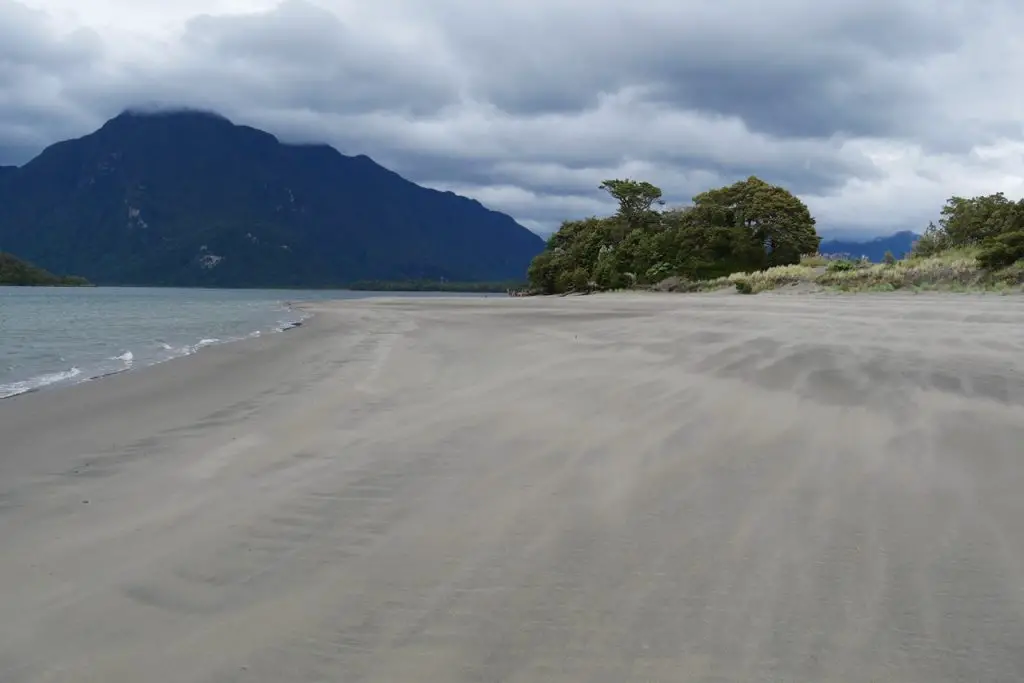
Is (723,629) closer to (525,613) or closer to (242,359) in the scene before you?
(525,613)

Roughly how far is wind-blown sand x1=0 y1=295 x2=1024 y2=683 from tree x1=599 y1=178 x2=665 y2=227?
55149mm

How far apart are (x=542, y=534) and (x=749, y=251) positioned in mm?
47396

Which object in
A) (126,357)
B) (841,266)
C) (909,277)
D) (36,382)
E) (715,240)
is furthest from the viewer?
(715,240)

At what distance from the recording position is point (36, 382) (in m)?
9.66

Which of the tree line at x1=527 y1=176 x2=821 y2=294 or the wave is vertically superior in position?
the tree line at x1=527 y1=176 x2=821 y2=294

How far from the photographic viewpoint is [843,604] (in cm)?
254

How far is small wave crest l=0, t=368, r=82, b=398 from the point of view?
8.79 meters

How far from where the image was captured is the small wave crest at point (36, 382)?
879 centimetres

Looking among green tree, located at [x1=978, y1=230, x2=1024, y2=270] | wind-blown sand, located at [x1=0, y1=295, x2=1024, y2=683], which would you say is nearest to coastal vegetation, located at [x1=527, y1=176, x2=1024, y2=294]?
green tree, located at [x1=978, y1=230, x2=1024, y2=270]

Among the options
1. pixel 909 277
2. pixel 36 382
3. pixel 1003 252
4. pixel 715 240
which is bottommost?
pixel 36 382

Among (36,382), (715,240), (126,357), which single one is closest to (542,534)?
(36,382)

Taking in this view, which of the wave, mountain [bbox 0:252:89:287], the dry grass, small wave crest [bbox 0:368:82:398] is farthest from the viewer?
mountain [bbox 0:252:89:287]

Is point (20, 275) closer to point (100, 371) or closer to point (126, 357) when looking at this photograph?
point (126, 357)

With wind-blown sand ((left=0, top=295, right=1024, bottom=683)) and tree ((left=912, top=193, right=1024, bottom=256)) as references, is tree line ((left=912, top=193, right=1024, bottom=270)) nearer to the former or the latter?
tree ((left=912, top=193, right=1024, bottom=256))
